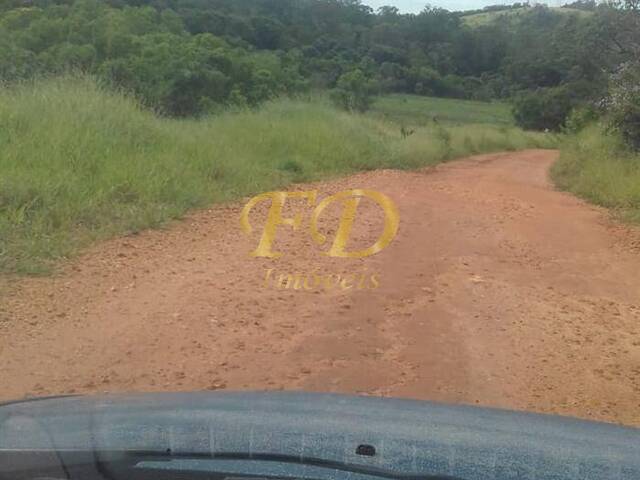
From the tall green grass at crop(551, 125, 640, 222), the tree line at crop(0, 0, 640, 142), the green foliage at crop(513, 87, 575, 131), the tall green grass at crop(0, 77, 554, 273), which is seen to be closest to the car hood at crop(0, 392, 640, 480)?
the tall green grass at crop(0, 77, 554, 273)

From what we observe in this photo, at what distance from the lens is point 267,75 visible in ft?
76.4

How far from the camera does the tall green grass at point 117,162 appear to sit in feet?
28.4

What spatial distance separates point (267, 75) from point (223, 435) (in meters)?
21.2

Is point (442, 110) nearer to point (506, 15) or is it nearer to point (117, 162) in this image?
point (506, 15)

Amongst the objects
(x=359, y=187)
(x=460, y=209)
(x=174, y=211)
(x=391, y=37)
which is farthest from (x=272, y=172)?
(x=391, y=37)

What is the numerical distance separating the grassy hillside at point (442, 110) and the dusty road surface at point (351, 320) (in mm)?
20779

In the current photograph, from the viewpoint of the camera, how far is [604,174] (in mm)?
15656

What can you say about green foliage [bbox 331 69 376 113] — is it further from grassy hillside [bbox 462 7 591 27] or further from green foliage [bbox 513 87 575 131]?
grassy hillside [bbox 462 7 591 27]

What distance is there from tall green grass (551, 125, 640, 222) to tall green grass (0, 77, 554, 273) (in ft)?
12.7

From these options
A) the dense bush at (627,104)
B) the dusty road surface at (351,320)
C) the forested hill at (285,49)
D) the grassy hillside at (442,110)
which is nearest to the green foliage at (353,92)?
the forested hill at (285,49)

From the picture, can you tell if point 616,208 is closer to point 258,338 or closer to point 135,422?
point 258,338

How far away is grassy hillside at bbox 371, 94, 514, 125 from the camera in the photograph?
111ft
